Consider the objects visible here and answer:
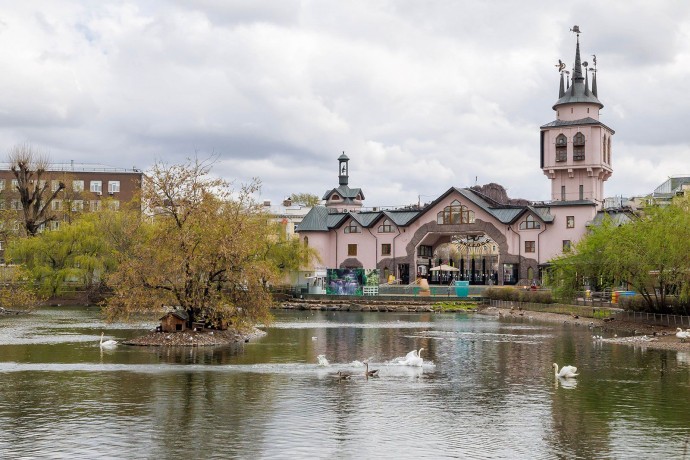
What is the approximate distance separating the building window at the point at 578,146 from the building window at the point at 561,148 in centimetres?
102

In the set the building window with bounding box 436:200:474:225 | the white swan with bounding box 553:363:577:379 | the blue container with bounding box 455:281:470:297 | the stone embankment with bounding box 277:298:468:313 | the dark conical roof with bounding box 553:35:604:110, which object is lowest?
the white swan with bounding box 553:363:577:379

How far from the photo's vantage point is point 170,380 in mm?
31641

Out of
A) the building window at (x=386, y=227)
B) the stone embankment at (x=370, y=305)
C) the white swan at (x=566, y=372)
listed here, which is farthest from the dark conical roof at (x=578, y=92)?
the white swan at (x=566, y=372)

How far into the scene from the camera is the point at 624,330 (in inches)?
2280

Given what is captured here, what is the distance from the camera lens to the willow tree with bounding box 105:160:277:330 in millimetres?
45156

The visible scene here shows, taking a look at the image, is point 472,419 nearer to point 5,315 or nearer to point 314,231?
point 5,315

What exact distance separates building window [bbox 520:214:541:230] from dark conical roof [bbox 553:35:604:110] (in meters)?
14.3

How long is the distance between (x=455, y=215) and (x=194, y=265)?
6343 centimetres

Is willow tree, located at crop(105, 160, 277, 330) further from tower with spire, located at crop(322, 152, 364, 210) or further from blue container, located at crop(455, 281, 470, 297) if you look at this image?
tower with spire, located at crop(322, 152, 364, 210)

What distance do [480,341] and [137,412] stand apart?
28.3 m

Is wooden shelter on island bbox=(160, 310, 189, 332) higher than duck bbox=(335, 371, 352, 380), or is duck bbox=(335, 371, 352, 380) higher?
wooden shelter on island bbox=(160, 310, 189, 332)

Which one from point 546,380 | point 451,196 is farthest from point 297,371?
point 451,196

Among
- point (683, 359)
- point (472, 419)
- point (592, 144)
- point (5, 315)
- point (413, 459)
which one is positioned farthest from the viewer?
point (592, 144)

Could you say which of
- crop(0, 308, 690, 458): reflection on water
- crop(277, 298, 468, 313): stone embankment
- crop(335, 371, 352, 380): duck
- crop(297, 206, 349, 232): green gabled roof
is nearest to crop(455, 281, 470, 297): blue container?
crop(277, 298, 468, 313): stone embankment
